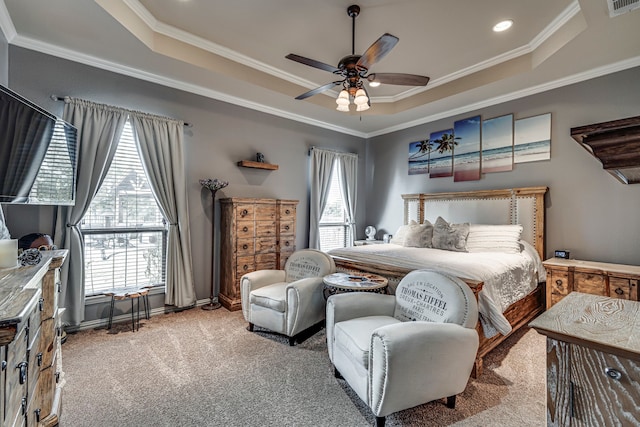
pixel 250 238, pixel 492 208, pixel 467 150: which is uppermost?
pixel 467 150

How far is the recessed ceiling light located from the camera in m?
2.92

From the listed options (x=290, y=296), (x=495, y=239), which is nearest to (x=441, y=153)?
(x=495, y=239)

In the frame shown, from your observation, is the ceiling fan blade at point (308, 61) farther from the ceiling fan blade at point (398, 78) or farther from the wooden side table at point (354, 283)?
the wooden side table at point (354, 283)

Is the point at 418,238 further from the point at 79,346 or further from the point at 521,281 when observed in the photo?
the point at 79,346

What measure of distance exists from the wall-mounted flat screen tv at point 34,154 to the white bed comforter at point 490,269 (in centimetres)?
290

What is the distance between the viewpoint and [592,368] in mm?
891

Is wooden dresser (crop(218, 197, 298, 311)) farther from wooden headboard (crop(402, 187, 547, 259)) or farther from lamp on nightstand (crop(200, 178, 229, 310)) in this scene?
wooden headboard (crop(402, 187, 547, 259))

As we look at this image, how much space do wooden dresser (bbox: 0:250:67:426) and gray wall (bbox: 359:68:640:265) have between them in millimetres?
4786

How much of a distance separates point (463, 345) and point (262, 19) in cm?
330

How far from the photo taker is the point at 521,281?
3.09 metres

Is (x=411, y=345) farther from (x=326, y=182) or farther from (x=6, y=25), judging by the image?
(x=6, y=25)

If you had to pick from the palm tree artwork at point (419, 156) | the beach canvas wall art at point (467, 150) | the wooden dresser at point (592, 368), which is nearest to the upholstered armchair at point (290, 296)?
the wooden dresser at point (592, 368)

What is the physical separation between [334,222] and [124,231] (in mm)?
3438

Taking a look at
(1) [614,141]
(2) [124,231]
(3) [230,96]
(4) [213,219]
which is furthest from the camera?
(3) [230,96]
